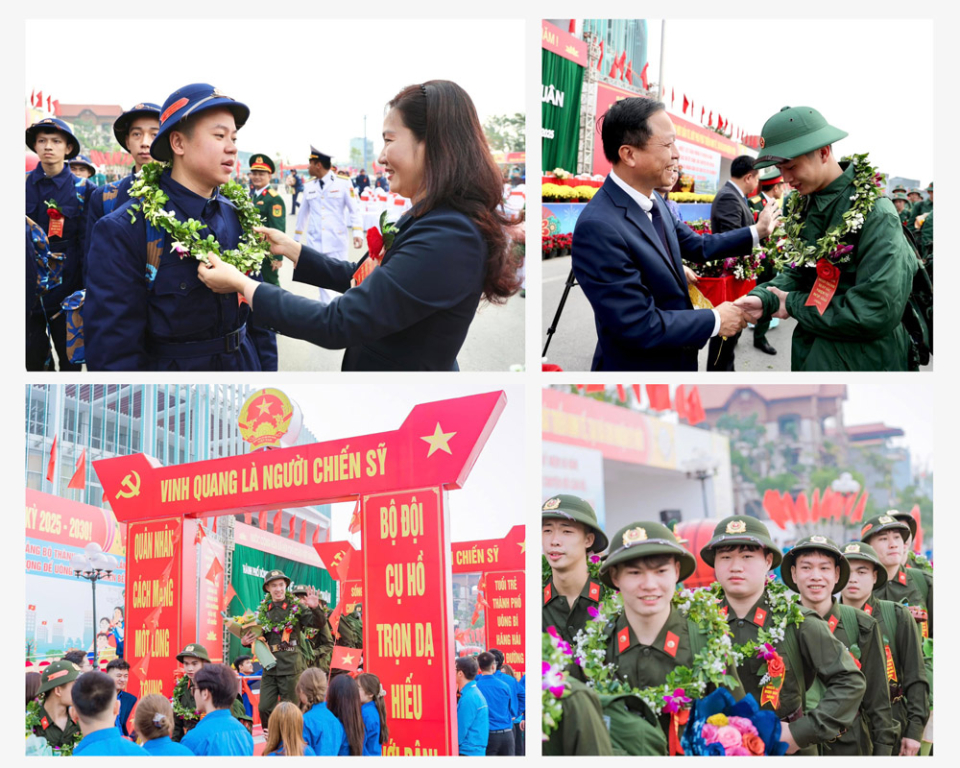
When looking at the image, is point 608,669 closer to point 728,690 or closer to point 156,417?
point 728,690

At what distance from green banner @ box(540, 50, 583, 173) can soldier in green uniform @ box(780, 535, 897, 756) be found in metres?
2.50

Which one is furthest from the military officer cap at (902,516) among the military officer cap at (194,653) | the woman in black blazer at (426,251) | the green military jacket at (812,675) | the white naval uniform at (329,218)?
the military officer cap at (194,653)

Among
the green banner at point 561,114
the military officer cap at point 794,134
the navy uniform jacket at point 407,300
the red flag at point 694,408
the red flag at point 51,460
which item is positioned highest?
the green banner at point 561,114

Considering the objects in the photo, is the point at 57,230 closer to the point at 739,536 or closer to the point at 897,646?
the point at 739,536

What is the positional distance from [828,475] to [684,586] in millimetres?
1367

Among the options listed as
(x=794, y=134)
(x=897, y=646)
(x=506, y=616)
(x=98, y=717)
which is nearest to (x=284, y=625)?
(x=506, y=616)

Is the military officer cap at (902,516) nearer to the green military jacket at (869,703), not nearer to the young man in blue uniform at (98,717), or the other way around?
the green military jacket at (869,703)

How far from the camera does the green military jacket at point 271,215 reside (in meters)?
3.68

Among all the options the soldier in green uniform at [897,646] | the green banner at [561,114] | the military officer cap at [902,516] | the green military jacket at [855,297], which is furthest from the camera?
the green banner at [561,114]

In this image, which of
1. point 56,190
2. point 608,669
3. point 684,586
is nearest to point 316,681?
point 608,669

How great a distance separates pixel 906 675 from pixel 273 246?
359 centimetres

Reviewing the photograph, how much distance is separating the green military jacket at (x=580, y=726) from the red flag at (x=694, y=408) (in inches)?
55.0

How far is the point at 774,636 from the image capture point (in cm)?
364

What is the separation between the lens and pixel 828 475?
4.47m
